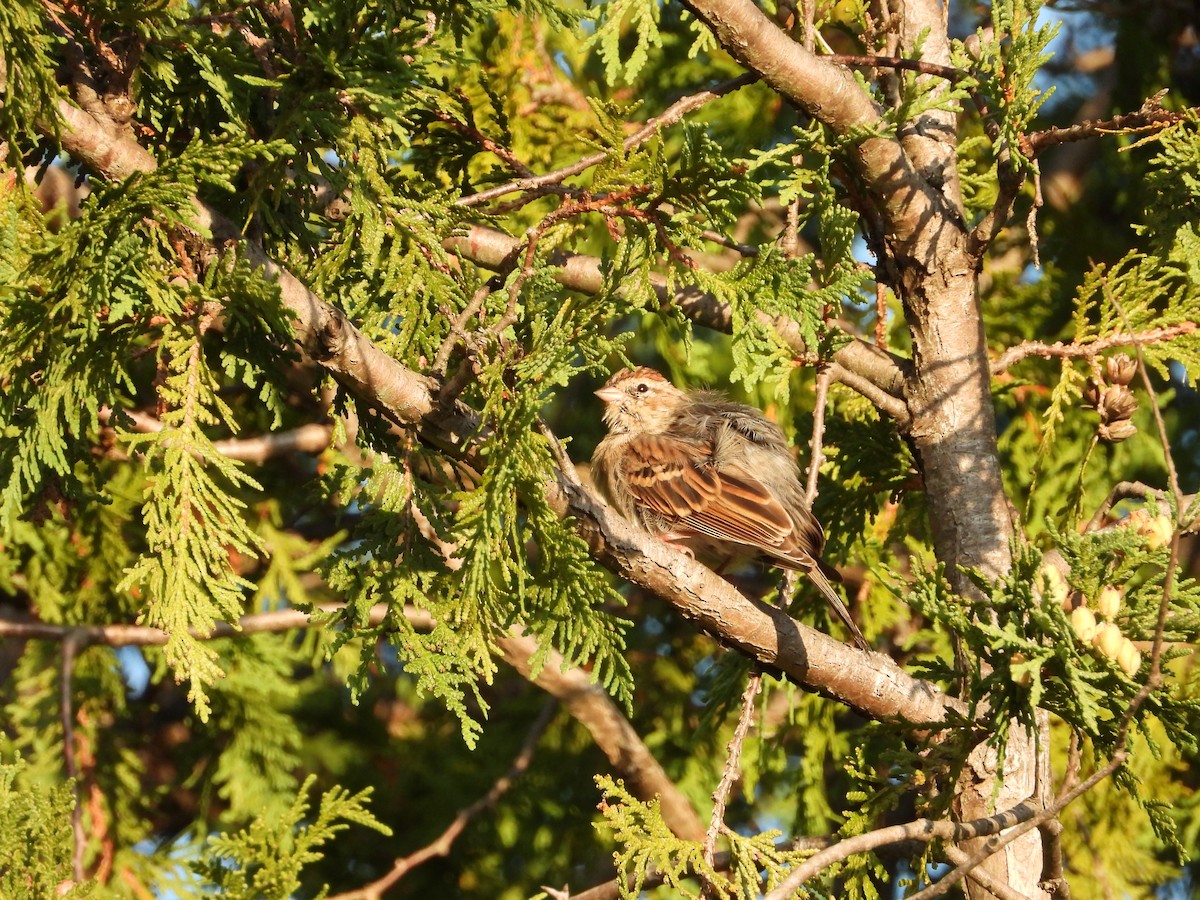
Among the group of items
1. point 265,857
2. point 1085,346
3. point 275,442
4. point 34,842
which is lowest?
point 34,842

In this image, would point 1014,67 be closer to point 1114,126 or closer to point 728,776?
point 1114,126

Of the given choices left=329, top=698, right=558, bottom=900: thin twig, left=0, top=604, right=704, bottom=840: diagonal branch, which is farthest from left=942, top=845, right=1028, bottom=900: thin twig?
left=329, top=698, right=558, bottom=900: thin twig

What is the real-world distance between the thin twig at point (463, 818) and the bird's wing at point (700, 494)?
1.53 metres

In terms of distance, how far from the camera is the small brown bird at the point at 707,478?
3467mm

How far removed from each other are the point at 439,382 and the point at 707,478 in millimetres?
1633

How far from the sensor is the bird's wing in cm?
347

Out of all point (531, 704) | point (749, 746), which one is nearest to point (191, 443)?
point (749, 746)

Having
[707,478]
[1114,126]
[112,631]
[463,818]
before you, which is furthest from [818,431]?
[112,631]

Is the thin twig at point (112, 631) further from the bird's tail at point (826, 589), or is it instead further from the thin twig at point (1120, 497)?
the thin twig at point (1120, 497)

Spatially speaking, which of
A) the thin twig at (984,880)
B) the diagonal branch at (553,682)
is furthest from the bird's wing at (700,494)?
the thin twig at (984,880)

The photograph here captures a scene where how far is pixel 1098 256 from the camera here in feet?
16.4

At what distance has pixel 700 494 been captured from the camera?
3721mm

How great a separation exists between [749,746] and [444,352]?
2767 millimetres

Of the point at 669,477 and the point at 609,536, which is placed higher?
the point at 669,477
